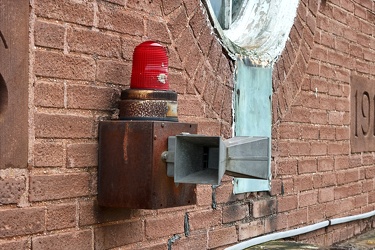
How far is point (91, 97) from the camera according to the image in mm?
2977

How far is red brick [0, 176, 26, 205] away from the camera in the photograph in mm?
2557

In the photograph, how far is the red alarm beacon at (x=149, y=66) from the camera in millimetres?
2977

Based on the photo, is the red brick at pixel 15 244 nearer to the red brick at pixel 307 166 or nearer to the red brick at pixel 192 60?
the red brick at pixel 192 60

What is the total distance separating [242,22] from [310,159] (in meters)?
1.01

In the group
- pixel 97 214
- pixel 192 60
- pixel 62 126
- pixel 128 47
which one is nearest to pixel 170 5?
pixel 192 60

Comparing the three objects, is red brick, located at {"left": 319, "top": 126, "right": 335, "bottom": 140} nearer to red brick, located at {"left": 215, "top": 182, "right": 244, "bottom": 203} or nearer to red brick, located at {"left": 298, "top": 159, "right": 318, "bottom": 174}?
red brick, located at {"left": 298, "top": 159, "right": 318, "bottom": 174}

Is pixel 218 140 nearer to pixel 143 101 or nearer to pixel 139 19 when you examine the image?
pixel 143 101

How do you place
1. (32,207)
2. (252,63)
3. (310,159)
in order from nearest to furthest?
(32,207)
(252,63)
(310,159)

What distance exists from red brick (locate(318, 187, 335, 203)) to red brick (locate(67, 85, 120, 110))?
237 centimetres

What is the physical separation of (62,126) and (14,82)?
0.97 ft

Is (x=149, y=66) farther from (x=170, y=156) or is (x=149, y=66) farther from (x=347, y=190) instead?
(x=347, y=190)

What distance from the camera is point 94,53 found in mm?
2990

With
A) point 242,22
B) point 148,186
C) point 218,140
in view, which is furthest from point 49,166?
point 242,22

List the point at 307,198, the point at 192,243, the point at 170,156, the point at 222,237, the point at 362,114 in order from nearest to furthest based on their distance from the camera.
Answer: the point at 170,156 → the point at 192,243 → the point at 222,237 → the point at 307,198 → the point at 362,114
